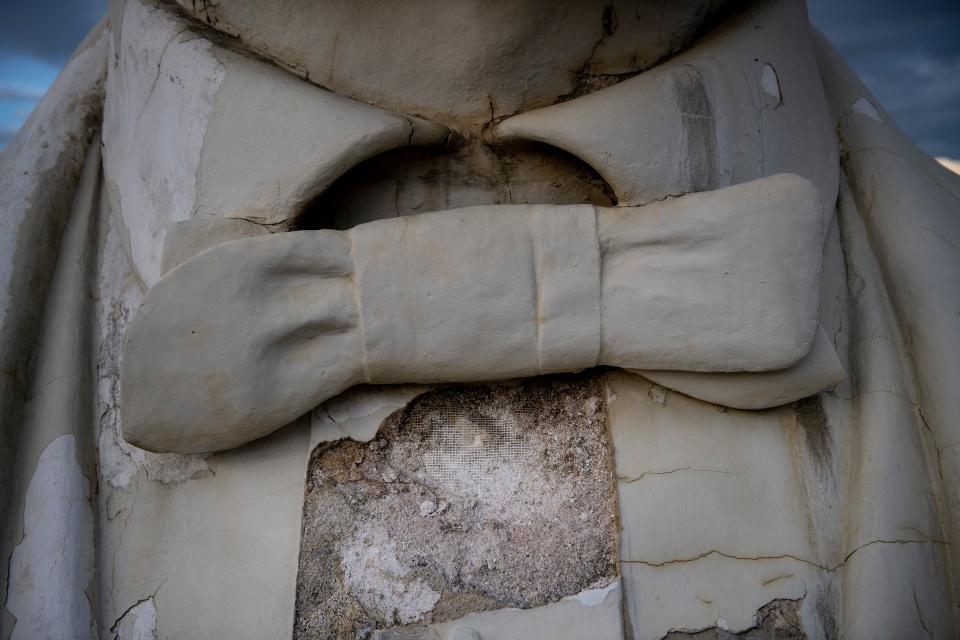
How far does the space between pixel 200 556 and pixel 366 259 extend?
49 cm

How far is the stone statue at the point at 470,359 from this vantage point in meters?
1.05

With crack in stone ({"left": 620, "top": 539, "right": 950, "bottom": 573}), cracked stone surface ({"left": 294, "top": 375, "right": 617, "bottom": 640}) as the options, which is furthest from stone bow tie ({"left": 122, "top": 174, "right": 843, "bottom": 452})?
crack in stone ({"left": 620, "top": 539, "right": 950, "bottom": 573})

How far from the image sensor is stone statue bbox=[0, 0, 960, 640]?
1048 mm

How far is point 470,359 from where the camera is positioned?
107 cm

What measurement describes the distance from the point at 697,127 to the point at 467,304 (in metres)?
0.46

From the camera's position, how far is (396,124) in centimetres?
112

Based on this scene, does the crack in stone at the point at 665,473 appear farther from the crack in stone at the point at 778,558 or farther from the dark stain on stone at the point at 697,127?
the dark stain on stone at the point at 697,127

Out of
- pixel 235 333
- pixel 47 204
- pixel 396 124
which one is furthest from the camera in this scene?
pixel 47 204

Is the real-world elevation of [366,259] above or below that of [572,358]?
above

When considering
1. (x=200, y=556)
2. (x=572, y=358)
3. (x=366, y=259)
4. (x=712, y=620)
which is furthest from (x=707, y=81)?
(x=200, y=556)

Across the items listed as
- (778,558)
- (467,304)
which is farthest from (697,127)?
(778,558)

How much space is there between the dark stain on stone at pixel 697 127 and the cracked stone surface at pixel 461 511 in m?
0.35

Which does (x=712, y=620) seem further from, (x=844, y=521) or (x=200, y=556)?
(x=200, y=556)

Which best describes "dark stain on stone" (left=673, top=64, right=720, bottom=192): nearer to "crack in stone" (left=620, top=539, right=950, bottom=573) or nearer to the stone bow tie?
the stone bow tie
